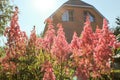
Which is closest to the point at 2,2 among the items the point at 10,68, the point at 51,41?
the point at 51,41

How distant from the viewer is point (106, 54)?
26.3ft

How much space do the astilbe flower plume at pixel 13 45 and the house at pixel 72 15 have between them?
103 ft

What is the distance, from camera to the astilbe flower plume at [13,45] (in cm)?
875

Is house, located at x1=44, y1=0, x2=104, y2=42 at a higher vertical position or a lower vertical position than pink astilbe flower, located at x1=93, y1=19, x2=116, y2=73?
higher

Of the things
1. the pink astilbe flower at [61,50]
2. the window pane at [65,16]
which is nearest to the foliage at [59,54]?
the pink astilbe flower at [61,50]

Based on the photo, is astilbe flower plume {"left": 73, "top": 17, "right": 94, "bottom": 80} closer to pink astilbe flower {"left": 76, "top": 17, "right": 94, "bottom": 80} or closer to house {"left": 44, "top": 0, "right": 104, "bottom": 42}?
pink astilbe flower {"left": 76, "top": 17, "right": 94, "bottom": 80}

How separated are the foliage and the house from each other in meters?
30.6

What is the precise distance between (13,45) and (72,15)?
34.1 m

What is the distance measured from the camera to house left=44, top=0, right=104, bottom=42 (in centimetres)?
4106

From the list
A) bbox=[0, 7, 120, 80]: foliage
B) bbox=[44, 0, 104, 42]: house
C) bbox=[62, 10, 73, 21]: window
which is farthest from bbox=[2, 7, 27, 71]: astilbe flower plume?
bbox=[62, 10, 73, 21]: window

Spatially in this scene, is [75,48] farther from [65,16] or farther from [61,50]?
[65,16]

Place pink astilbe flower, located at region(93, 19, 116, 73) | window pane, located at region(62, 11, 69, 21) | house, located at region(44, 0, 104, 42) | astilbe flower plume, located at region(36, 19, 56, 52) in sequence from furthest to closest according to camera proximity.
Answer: window pane, located at region(62, 11, 69, 21)
house, located at region(44, 0, 104, 42)
astilbe flower plume, located at region(36, 19, 56, 52)
pink astilbe flower, located at region(93, 19, 116, 73)

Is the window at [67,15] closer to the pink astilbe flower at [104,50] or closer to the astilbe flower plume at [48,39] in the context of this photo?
the astilbe flower plume at [48,39]

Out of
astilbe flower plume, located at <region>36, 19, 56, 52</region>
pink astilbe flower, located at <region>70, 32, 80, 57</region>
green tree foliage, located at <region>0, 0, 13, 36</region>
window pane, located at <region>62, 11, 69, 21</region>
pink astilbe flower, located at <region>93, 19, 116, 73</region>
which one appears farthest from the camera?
window pane, located at <region>62, 11, 69, 21</region>
